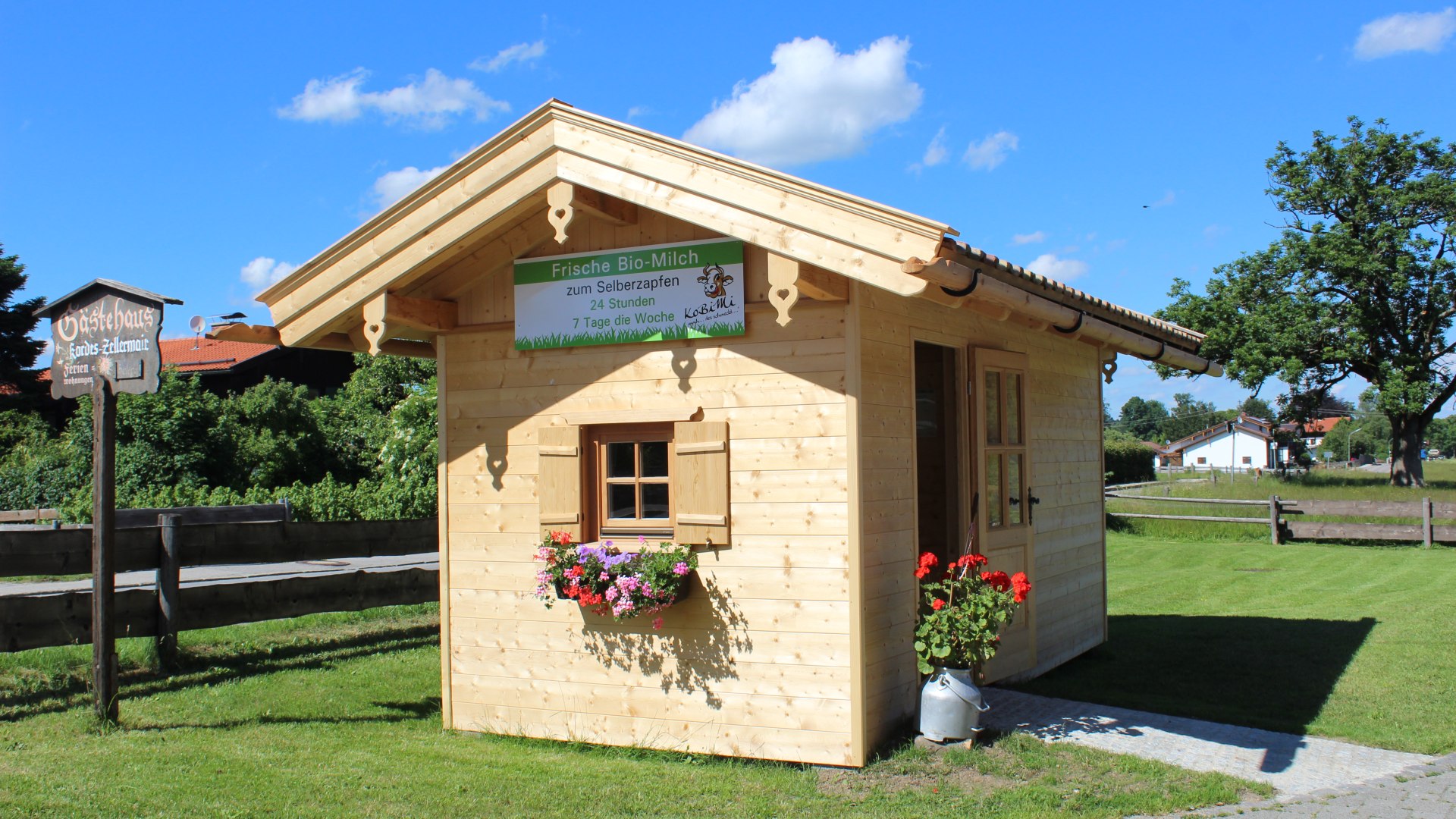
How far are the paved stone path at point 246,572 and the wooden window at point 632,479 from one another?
405 cm

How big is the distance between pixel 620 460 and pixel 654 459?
238 mm

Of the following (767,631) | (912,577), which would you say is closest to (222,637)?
(767,631)

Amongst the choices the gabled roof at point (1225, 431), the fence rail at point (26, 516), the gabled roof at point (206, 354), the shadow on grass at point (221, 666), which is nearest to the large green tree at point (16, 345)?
the gabled roof at point (206, 354)

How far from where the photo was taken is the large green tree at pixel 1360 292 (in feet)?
116

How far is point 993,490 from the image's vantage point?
7.81m

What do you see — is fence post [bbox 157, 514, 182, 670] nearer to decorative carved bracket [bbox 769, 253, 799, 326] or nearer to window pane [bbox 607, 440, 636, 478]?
window pane [bbox 607, 440, 636, 478]

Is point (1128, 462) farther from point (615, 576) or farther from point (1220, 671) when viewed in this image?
point (615, 576)

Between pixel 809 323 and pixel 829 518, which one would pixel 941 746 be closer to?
pixel 829 518

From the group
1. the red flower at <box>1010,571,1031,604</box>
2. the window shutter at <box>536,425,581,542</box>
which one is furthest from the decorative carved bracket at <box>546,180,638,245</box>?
the red flower at <box>1010,571,1031,604</box>

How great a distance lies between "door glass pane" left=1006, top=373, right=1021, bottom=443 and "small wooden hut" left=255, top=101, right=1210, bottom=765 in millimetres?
297

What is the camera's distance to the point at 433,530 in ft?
33.6

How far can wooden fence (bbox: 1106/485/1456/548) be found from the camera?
19750 millimetres

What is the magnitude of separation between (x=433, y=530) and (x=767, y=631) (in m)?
5.08

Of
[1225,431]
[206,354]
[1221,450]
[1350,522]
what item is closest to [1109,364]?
[1350,522]
